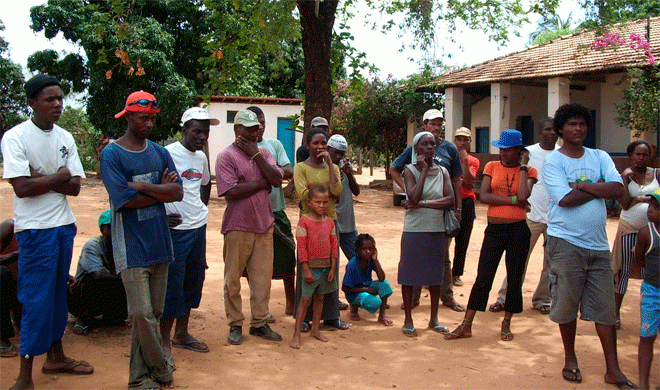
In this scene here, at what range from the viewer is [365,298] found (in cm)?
584

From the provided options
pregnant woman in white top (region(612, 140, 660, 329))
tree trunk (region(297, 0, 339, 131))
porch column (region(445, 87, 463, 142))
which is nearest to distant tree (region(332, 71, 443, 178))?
porch column (region(445, 87, 463, 142))

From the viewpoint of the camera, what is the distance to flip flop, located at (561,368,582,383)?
14.3 ft

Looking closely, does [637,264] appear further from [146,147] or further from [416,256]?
[146,147]

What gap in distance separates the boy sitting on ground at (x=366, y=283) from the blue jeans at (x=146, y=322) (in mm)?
2213

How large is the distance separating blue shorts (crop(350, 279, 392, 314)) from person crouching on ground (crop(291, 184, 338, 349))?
2.00 ft

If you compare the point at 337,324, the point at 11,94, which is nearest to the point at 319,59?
the point at 337,324

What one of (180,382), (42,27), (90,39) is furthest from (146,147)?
(42,27)

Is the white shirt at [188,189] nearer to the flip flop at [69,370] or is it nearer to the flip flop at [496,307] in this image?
the flip flop at [69,370]

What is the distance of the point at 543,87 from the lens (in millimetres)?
20172

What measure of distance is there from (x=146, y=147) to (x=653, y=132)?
14.3 metres

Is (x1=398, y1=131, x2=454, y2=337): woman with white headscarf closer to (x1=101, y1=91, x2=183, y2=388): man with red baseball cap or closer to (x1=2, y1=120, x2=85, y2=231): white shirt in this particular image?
(x1=101, y1=91, x2=183, y2=388): man with red baseball cap

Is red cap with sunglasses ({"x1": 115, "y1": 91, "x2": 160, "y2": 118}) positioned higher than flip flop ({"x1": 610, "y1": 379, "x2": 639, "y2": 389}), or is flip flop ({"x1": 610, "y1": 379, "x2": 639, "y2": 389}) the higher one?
red cap with sunglasses ({"x1": 115, "y1": 91, "x2": 160, "y2": 118})

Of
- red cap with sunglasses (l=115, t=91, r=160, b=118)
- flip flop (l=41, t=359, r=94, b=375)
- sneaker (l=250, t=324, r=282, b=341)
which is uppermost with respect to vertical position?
red cap with sunglasses (l=115, t=91, r=160, b=118)

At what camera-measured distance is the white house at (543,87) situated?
16.6 m
